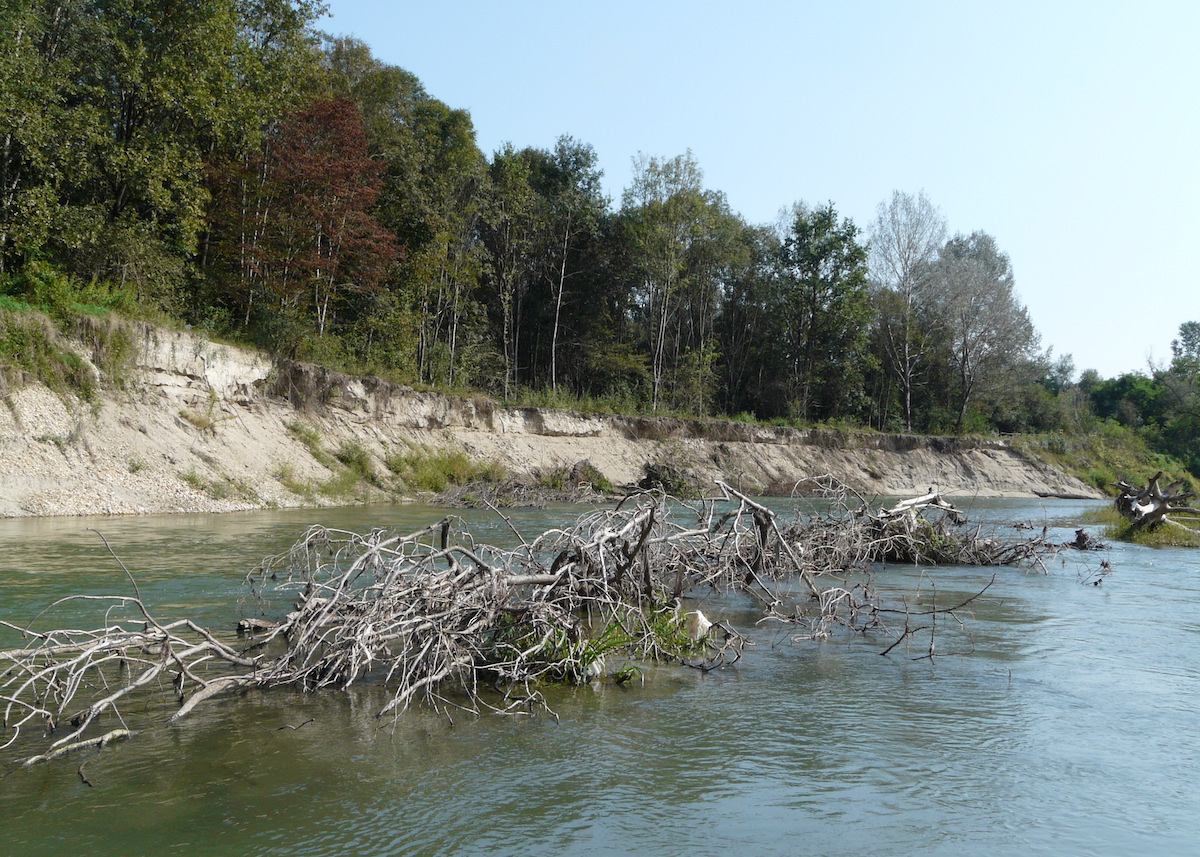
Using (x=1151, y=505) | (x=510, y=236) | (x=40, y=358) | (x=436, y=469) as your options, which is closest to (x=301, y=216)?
(x=436, y=469)

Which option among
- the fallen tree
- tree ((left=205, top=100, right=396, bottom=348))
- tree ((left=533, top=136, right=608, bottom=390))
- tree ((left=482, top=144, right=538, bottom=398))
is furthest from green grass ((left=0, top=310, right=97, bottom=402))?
tree ((left=533, top=136, right=608, bottom=390))

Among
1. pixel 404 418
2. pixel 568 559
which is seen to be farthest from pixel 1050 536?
pixel 404 418

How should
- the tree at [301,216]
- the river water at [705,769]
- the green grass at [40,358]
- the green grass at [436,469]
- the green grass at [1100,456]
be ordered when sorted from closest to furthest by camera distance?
1. the river water at [705,769]
2. the green grass at [40,358]
3. the tree at [301,216]
4. the green grass at [436,469]
5. the green grass at [1100,456]

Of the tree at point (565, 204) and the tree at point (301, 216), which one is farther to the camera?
the tree at point (565, 204)

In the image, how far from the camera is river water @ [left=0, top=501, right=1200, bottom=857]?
4250mm

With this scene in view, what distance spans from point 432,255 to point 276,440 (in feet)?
35.3

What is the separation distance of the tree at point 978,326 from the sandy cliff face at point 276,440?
7.97 metres

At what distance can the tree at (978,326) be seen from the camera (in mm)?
46438

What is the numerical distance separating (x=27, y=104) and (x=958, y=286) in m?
42.3

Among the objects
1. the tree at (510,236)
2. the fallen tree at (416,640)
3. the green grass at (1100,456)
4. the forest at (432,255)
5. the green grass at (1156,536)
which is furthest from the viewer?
the green grass at (1100,456)

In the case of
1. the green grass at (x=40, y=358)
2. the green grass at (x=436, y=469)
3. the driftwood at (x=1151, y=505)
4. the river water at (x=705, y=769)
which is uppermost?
the green grass at (x=40, y=358)

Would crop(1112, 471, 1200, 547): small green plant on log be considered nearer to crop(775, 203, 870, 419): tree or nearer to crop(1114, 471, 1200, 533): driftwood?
crop(1114, 471, 1200, 533): driftwood

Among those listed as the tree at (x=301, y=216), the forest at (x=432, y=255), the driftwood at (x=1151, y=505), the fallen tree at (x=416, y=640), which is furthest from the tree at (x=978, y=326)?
the fallen tree at (x=416, y=640)

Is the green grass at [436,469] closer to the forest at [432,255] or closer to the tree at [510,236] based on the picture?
the forest at [432,255]
